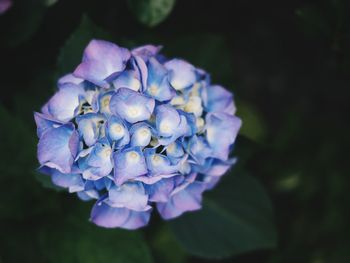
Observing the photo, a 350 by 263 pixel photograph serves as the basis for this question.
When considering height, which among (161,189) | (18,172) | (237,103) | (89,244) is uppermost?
(161,189)

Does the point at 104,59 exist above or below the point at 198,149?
above

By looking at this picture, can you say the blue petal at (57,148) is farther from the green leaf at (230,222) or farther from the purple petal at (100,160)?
the green leaf at (230,222)

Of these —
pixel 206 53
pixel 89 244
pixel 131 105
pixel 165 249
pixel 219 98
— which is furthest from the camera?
pixel 165 249

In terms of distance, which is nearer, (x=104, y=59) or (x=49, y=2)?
(x=104, y=59)

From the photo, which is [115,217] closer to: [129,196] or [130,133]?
[129,196]

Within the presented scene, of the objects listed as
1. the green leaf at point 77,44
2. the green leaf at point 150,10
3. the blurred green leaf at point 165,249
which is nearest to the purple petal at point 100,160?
the green leaf at point 77,44

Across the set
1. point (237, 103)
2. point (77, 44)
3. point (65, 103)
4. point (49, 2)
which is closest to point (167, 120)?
point (65, 103)

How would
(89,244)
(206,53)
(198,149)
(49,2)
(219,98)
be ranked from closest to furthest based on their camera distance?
1. (198,149)
2. (219,98)
3. (49,2)
4. (89,244)
5. (206,53)
